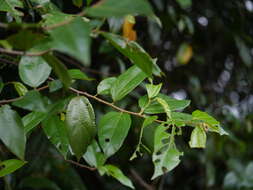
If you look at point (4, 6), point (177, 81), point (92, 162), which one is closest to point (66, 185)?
Result: point (92, 162)

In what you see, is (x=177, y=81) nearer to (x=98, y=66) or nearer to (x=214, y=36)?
(x=214, y=36)

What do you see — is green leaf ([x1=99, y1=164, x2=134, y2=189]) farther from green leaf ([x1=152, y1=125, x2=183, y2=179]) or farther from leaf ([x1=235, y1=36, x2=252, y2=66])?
leaf ([x1=235, y1=36, x2=252, y2=66])

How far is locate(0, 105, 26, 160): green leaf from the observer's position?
0.49 metres

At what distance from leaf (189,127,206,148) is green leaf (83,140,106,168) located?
255 millimetres

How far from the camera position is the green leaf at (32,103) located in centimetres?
50

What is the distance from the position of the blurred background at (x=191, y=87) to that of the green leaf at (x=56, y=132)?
0.39 meters

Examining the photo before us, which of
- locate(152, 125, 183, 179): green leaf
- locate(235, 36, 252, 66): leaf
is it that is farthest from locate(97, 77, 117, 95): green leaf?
locate(235, 36, 252, 66): leaf

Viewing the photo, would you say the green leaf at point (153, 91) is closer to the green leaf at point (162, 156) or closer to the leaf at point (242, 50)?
the green leaf at point (162, 156)

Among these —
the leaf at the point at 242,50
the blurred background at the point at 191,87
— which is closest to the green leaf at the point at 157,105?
the blurred background at the point at 191,87

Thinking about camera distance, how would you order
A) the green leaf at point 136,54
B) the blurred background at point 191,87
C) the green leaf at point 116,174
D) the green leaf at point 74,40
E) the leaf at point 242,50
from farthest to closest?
the leaf at point 242,50, the blurred background at point 191,87, the green leaf at point 116,174, the green leaf at point 136,54, the green leaf at point 74,40

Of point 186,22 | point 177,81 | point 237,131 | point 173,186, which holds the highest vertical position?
point 186,22

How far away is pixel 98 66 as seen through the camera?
1.45m

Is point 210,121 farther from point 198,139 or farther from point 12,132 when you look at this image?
point 12,132

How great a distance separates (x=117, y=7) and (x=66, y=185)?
913 mm
